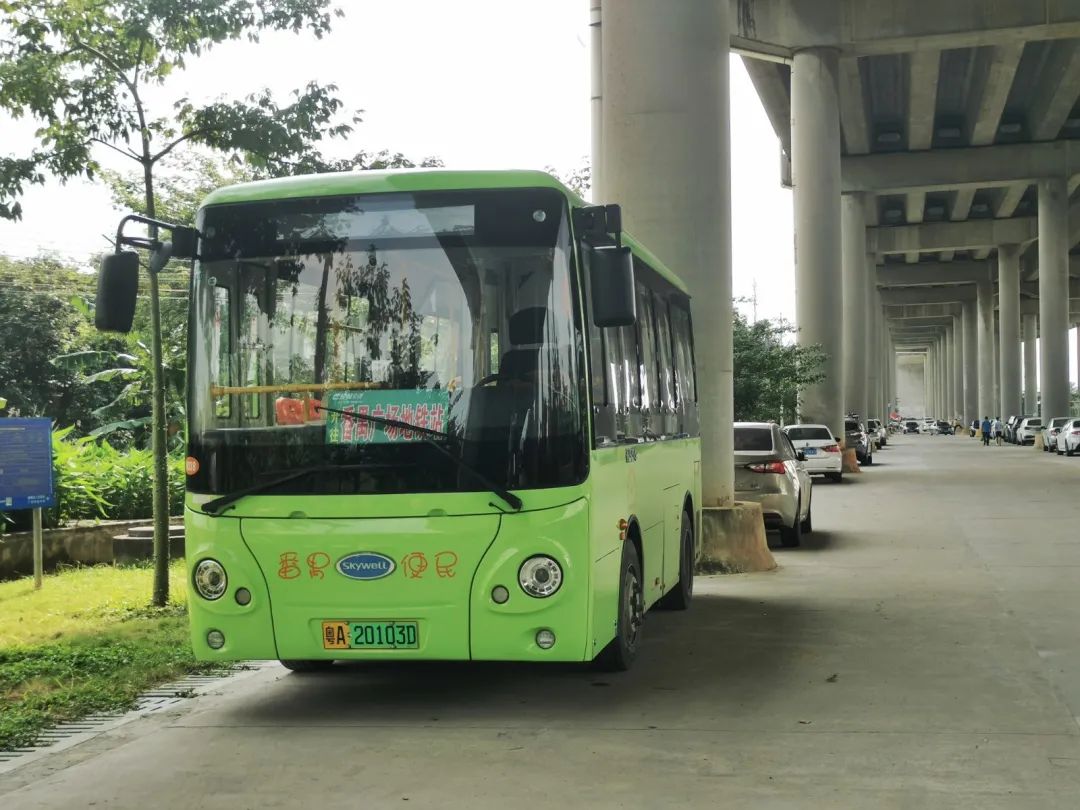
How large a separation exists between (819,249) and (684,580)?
37367 millimetres

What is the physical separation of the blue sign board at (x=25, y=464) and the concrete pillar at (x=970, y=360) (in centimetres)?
11441

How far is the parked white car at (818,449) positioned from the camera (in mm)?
35906

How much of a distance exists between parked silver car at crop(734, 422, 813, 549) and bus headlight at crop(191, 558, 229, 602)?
10.8 m

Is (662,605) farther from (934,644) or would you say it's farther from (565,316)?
(565,316)

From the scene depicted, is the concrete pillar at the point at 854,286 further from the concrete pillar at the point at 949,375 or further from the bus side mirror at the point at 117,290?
the concrete pillar at the point at 949,375

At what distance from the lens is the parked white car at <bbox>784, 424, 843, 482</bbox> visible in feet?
118

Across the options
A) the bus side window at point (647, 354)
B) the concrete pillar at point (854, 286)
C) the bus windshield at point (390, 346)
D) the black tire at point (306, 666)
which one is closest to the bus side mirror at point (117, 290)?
the bus windshield at point (390, 346)

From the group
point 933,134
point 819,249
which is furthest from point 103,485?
point 933,134

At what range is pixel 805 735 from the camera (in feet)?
23.6

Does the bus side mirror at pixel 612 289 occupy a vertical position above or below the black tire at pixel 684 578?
above

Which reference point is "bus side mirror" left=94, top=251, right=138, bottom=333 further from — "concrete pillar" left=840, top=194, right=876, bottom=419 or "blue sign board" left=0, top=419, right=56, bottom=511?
"concrete pillar" left=840, top=194, right=876, bottom=419

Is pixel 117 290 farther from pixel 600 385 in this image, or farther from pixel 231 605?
pixel 600 385

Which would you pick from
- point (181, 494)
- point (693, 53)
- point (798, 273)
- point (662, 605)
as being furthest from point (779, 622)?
point (798, 273)

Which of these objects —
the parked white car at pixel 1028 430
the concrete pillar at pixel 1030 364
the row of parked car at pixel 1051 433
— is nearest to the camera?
the row of parked car at pixel 1051 433
